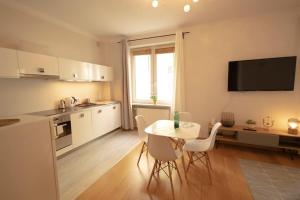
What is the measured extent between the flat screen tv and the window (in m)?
1.45

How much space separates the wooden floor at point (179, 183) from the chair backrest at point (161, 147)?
47 centimetres

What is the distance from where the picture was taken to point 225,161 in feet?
8.51

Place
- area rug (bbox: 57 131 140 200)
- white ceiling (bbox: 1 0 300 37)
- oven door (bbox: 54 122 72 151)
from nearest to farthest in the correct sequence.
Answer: area rug (bbox: 57 131 140 200), white ceiling (bbox: 1 0 300 37), oven door (bbox: 54 122 72 151)

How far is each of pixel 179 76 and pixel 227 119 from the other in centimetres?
142

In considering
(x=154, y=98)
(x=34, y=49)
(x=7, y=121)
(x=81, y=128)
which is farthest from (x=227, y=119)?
(x=34, y=49)

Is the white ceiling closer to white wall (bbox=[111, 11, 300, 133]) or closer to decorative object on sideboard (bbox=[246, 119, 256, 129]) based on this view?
white wall (bbox=[111, 11, 300, 133])

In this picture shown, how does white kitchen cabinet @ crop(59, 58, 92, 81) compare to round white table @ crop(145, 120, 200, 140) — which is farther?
white kitchen cabinet @ crop(59, 58, 92, 81)

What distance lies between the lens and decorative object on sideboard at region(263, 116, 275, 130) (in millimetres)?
→ 2933

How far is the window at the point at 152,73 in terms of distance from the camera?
398 centimetres

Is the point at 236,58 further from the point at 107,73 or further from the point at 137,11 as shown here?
the point at 107,73

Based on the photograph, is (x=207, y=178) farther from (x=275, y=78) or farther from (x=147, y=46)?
(x=147, y=46)

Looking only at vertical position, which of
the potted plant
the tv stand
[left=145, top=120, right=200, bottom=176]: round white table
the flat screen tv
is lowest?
the tv stand

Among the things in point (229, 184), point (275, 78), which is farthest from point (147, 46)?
point (229, 184)

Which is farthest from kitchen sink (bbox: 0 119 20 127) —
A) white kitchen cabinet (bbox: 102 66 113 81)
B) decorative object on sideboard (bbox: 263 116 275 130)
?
decorative object on sideboard (bbox: 263 116 275 130)
